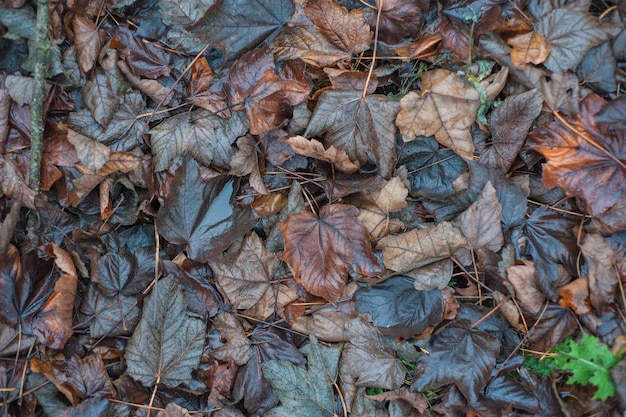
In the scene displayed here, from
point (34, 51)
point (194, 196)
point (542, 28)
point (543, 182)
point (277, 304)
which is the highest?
point (542, 28)

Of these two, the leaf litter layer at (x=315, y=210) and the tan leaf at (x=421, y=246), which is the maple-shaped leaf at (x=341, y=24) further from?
the tan leaf at (x=421, y=246)

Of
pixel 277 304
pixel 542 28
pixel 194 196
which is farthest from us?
pixel 277 304

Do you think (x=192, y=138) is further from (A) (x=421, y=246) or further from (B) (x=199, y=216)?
(A) (x=421, y=246)

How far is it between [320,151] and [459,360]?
983 millimetres

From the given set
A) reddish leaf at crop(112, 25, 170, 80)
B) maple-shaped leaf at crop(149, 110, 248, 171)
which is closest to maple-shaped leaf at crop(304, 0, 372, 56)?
maple-shaped leaf at crop(149, 110, 248, 171)

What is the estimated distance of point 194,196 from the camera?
70.9 inches

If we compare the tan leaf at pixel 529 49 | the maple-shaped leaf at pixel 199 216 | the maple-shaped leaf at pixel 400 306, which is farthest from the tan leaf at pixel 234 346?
the tan leaf at pixel 529 49

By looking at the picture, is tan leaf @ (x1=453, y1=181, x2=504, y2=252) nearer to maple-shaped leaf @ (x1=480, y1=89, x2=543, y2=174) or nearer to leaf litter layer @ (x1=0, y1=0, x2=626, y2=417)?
leaf litter layer @ (x1=0, y1=0, x2=626, y2=417)

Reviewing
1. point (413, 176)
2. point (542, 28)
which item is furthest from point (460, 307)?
point (542, 28)

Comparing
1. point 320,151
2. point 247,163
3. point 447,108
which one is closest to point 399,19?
point 447,108

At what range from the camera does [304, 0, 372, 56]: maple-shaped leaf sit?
173 centimetres

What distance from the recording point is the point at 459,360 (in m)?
1.77

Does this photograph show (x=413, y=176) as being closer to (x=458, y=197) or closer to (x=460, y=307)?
(x=458, y=197)

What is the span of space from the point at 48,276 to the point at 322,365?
1.21 metres
